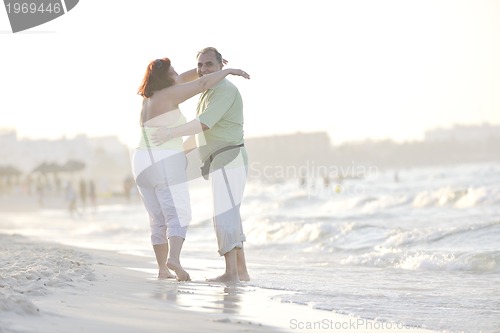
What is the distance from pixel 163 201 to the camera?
19.9ft

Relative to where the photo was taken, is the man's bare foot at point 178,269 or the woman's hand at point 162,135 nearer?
the woman's hand at point 162,135

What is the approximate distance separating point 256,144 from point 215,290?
14472 centimetres

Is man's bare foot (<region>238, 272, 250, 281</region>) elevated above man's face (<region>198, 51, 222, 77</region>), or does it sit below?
below

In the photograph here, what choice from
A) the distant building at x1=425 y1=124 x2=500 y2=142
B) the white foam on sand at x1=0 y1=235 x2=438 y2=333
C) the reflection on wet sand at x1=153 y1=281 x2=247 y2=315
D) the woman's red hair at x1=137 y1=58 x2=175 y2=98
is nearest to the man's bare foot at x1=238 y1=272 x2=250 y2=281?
the white foam on sand at x1=0 y1=235 x2=438 y2=333

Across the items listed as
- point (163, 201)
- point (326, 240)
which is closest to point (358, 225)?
point (326, 240)

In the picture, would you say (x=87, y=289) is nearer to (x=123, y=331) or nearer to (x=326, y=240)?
(x=123, y=331)

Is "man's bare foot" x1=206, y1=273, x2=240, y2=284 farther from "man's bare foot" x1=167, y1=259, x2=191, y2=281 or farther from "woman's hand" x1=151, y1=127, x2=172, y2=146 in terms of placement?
"woman's hand" x1=151, y1=127, x2=172, y2=146

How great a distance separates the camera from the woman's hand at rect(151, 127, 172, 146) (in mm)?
5766

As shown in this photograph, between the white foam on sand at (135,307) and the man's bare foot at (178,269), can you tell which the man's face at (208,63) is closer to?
the man's bare foot at (178,269)

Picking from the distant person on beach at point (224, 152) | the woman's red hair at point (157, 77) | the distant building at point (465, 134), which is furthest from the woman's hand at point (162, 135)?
the distant building at point (465, 134)

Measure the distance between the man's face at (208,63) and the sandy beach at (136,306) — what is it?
1541 mm

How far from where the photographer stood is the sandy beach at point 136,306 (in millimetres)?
3602

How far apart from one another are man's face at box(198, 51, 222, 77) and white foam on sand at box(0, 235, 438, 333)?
154cm

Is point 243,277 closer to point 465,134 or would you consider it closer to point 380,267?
point 380,267
